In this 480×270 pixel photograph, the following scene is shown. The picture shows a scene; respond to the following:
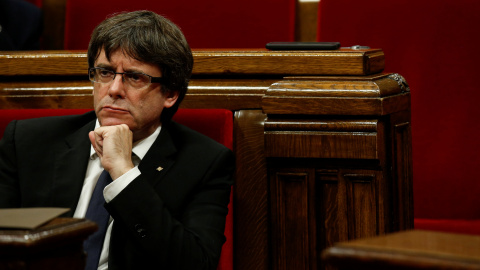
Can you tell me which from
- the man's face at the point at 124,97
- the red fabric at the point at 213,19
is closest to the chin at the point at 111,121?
the man's face at the point at 124,97

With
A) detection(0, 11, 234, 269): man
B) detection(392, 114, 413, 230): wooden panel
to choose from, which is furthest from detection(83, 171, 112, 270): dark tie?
detection(392, 114, 413, 230): wooden panel

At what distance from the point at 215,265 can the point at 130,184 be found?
0.15 m

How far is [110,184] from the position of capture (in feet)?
2.66

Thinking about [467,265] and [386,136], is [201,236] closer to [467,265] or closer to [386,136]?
[386,136]

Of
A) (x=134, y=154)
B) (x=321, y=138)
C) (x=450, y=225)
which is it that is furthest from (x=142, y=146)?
(x=450, y=225)

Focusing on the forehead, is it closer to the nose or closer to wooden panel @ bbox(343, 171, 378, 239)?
the nose

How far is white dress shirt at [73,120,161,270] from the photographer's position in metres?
0.81

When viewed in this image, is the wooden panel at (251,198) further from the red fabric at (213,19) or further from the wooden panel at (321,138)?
Result: the red fabric at (213,19)

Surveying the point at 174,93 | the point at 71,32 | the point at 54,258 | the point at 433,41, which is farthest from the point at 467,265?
the point at 71,32

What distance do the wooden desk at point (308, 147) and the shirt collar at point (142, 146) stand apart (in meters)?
0.11

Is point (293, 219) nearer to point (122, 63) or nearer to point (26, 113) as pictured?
point (122, 63)

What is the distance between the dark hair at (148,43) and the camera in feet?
2.89

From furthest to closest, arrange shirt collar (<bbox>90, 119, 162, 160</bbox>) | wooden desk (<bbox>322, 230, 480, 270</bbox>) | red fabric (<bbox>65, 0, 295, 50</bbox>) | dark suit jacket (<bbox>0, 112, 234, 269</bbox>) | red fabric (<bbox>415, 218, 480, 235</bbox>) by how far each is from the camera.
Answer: red fabric (<bbox>65, 0, 295, 50</bbox>)
red fabric (<bbox>415, 218, 480, 235</bbox>)
shirt collar (<bbox>90, 119, 162, 160</bbox>)
dark suit jacket (<bbox>0, 112, 234, 269</bbox>)
wooden desk (<bbox>322, 230, 480, 270</bbox>)

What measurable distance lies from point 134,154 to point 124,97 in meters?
0.08
